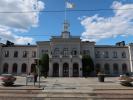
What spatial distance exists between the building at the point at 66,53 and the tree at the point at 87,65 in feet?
11.3

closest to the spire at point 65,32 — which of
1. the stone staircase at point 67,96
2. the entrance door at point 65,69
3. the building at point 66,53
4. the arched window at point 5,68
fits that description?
the building at point 66,53

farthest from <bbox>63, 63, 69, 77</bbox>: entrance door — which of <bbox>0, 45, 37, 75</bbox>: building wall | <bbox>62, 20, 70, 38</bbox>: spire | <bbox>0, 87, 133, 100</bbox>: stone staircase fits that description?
<bbox>0, 87, 133, 100</bbox>: stone staircase

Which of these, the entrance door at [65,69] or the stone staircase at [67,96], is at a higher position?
the entrance door at [65,69]

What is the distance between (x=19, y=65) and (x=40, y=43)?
1029 centimetres

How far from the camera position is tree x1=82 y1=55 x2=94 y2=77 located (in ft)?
176

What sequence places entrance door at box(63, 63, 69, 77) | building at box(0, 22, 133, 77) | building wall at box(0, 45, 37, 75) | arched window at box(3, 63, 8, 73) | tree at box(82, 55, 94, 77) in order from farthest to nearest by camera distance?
1. arched window at box(3, 63, 8, 73)
2. building wall at box(0, 45, 37, 75)
3. building at box(0, 22, 133, 77)
4. entrance door at box(63, 63, 69, 77)
5. tree at box(82, 55, 94, 77)

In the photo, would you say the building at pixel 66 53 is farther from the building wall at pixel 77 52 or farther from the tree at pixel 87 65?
the tree at pixel 87 65

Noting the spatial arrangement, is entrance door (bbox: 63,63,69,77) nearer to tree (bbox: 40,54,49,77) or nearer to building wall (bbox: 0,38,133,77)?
building wall (bbox: 0,38,133,77)

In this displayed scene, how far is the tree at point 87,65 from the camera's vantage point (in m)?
53.6

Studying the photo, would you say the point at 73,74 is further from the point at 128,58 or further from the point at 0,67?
the point at 0,67

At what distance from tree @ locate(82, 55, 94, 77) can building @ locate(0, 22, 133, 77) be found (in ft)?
11.3

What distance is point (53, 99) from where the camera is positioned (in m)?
14.9

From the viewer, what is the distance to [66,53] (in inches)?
2247

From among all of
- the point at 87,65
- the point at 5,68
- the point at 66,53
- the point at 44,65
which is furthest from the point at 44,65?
the point at 5,68
